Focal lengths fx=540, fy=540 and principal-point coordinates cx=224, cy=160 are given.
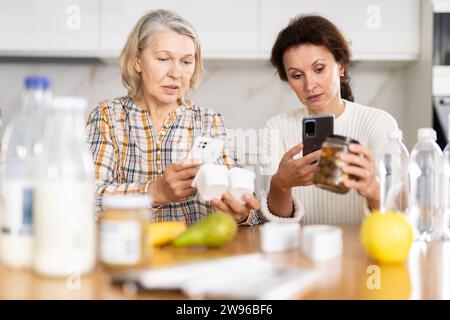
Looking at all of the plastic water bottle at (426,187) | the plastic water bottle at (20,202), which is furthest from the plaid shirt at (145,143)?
the plastic water bottle at (20,202)

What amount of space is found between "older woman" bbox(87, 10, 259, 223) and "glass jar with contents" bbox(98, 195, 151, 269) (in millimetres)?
864

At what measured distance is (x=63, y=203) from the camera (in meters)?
0.72

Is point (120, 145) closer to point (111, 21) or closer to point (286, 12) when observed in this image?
point (111, 21)

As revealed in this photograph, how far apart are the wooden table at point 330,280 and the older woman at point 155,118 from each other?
2.19 feet

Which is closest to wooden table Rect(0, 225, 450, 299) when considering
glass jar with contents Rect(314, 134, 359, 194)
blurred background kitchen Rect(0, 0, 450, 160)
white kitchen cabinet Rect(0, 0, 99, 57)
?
glass jar with contents Rect(314, 134, 359, 194)

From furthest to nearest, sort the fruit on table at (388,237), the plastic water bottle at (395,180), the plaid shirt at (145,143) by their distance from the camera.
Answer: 1. the plaid shirt at (145,143)
2. the plastic water bottle at (395,180)
3. the fruit on table at (388,237)

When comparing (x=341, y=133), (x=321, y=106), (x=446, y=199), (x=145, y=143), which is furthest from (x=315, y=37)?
(x=446, y=199)

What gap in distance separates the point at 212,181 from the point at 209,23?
5.91 ft

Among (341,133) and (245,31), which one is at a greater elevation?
(245,31)

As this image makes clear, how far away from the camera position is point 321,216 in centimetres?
179

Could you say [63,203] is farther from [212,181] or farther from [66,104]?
[212,181]

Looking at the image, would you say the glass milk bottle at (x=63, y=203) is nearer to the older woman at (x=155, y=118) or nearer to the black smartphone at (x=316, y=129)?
the black smartphone at (x=316, y=129)

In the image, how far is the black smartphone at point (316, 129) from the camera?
1299mm
